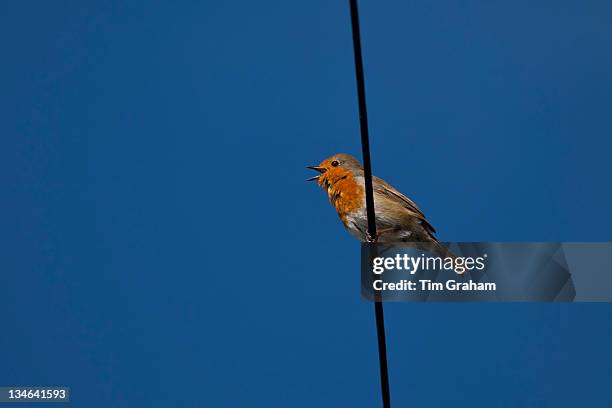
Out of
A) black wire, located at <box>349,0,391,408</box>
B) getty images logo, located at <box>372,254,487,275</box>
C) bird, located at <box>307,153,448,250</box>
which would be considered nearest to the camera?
black wire, located at <box>349,0,391,408</box>

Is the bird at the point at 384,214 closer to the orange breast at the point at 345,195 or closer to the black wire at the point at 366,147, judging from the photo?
the orange breast at the point at 345,195

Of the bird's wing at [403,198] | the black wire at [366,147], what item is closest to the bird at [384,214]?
the bird's wing at [403,198]

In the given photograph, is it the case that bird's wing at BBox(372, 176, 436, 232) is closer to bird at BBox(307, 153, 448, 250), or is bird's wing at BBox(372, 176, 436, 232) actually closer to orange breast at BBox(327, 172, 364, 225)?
bird at BBox(307, 153, 448, 250)

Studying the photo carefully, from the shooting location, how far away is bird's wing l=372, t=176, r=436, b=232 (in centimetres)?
643

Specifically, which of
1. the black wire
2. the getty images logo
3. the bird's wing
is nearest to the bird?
the bird's wing

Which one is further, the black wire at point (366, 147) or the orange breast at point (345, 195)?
the orange breast at point (345, 195)

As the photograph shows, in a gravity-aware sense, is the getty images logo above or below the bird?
below

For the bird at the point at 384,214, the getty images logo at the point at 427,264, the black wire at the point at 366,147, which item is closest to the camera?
the black wire at the point at 366,147

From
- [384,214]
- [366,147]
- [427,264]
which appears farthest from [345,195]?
[366,147]

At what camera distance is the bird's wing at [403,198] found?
6.43m

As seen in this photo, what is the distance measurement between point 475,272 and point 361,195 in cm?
131

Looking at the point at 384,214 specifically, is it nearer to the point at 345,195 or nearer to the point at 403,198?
the point at 403,198

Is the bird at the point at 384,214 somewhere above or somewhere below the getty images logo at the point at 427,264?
above

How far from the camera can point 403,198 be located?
6.54 m
